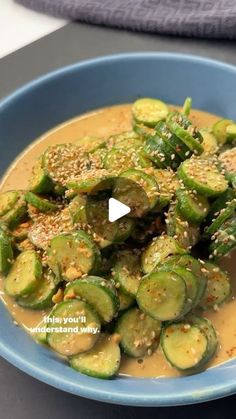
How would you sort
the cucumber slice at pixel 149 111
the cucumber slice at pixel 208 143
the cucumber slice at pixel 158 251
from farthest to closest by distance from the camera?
the cucumber slice at pixel 149 111
the cucumber slice at pixel 208 143
the cucumber slice at pixel 158 251

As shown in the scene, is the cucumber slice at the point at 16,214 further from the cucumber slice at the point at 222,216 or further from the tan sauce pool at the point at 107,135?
the cucumber slice at the point at 222,216

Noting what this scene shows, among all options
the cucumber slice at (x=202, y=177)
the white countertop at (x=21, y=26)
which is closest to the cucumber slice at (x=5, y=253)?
the cucumber slice at (x=202, y=177)

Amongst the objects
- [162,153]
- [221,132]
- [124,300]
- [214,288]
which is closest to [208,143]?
[221,132]

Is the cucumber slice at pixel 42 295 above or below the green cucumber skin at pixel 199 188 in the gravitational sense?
below

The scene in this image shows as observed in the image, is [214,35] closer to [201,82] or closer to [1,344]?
[201,82]

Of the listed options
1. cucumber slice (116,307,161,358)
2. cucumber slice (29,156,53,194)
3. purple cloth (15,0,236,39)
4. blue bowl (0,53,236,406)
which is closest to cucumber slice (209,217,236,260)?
cucumber slice (116,307,161,358)

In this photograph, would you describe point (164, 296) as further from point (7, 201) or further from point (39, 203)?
point (7, 201)
